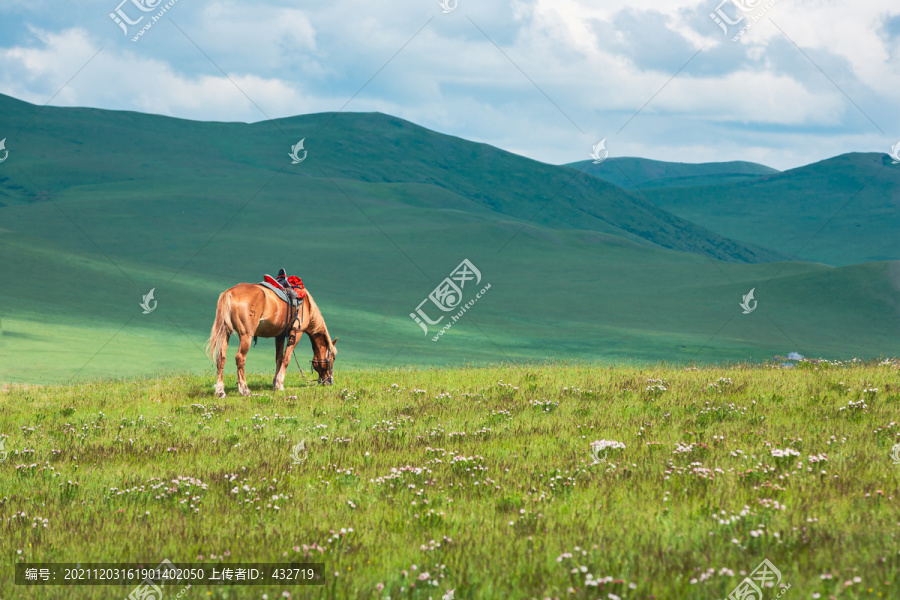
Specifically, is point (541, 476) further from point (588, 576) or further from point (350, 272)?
point (350, 272)

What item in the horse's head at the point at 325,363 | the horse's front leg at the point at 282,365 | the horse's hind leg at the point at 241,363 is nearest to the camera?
the horse's hind leg at the point at 241,363

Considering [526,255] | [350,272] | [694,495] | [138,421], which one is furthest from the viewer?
[526,255]

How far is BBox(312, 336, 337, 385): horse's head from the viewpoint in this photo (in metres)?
20.0

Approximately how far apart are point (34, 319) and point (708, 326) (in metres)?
47.0

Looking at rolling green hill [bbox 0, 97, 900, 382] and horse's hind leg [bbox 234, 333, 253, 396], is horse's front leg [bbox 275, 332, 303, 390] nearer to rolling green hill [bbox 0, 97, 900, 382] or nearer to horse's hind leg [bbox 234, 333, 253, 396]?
horse's hind leg [bbox 234, 333, 253, 396]

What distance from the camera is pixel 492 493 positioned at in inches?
334

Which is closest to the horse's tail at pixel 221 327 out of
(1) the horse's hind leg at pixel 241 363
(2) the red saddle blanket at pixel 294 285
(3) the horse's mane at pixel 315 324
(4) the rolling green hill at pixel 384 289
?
(1) the horse's hind leg at pixel 241 363

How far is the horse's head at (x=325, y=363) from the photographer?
20016 millimetres

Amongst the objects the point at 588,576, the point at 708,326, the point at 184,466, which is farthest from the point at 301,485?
the point at 708,326

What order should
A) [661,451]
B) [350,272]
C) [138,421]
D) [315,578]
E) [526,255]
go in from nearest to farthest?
[315,578]
[661,451]
[138,421]
[350,272]
[526,255]

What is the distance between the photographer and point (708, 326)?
58875mm

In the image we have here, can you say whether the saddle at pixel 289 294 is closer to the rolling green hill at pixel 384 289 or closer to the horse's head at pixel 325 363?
the horse's head at pixel 325 363

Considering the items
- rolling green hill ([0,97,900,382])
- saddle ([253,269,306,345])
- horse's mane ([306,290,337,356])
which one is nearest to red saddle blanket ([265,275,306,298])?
saddle ([253,269,306,345])

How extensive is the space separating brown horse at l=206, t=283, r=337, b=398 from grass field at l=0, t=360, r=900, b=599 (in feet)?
11.5
